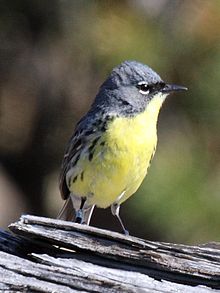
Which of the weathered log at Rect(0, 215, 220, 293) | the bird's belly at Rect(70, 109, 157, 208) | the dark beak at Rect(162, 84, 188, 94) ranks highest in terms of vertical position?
the dark beak at Rect(162, 84, 188, 94)

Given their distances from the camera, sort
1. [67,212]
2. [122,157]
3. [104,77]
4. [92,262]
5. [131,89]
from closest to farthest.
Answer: [92,262], [122,157], [131,89], [67,212], [104,77]

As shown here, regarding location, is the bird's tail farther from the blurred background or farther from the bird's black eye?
the bird's black eye

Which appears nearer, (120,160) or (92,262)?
(92,262)

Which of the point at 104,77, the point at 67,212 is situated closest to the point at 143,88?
the point at 67,212

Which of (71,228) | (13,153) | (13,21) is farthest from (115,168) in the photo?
(13,153)

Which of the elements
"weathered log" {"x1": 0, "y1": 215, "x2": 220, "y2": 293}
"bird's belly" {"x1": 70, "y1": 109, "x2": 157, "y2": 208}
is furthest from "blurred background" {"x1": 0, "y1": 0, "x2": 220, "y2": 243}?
"weathered log" {"x1": 0, "y1": 215, "x2": 220, "y2": 293}

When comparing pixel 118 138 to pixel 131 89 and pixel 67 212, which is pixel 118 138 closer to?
pixel 131 89
